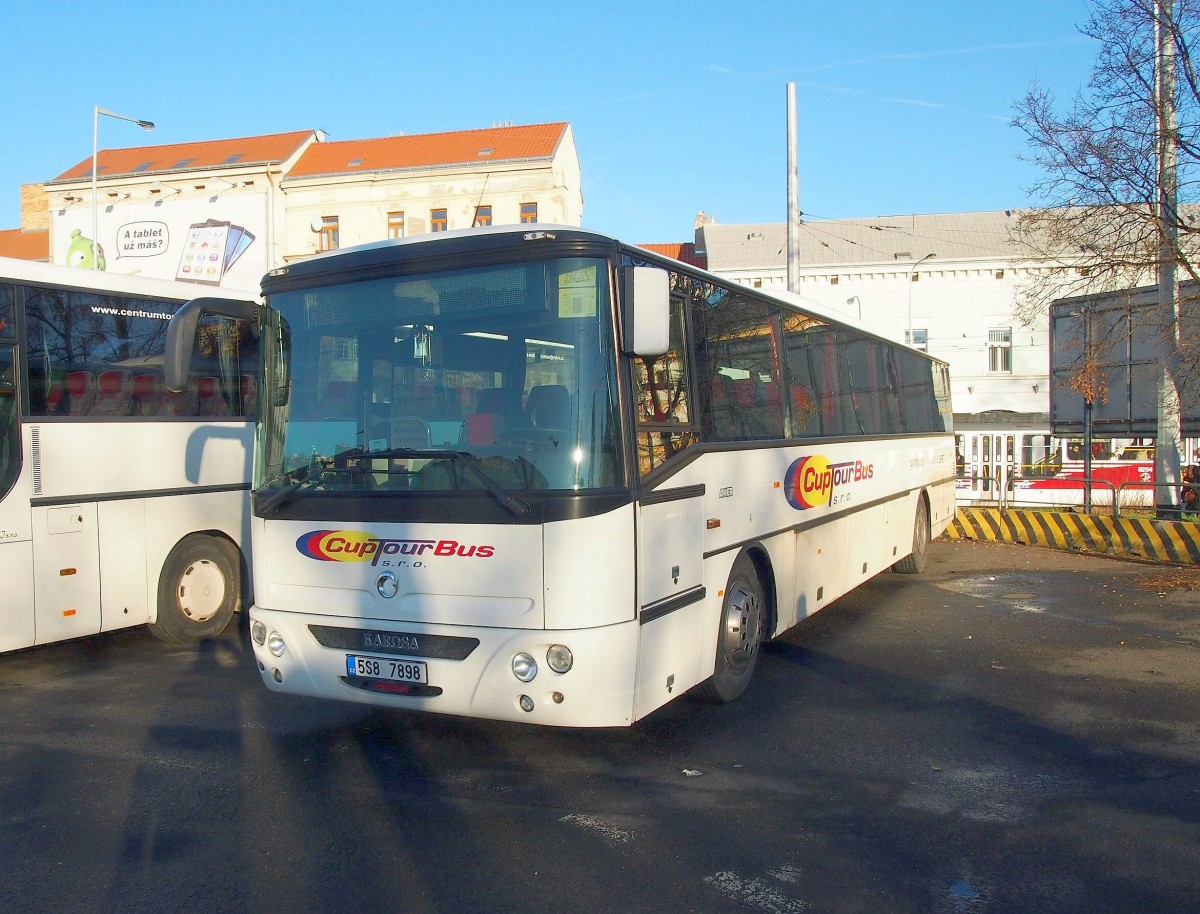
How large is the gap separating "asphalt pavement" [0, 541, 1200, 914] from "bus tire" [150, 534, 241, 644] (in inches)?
19.2

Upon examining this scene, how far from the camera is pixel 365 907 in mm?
4168

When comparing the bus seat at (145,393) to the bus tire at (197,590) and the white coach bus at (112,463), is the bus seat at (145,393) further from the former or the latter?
the bus tire at (197,590)

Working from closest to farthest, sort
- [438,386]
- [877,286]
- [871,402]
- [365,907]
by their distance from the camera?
[365,907] → [438,386] → [871,402] → [877,286]

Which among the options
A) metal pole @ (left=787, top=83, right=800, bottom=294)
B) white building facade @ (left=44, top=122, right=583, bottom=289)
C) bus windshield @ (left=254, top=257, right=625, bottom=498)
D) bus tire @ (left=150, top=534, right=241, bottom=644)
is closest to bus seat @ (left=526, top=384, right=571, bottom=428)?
bus windshield @ (left=254, top=257, right=625, bottom=498)

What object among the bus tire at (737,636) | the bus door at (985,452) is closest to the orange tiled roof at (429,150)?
the bus door at (985,452)

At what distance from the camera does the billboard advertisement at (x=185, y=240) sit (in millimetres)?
43312

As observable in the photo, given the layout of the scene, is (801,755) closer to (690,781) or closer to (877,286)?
(690,781)

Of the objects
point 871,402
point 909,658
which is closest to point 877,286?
point 871,402

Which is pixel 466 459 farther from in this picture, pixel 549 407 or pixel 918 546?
pixel 918 546

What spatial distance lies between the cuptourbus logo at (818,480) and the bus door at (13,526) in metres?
5.88

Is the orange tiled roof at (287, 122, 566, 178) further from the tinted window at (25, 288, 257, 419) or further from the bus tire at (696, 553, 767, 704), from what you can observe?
the bus tire at (696, 553, 767, 704)

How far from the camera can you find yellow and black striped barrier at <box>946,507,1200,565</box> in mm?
14844

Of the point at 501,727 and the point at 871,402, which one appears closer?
the point at 501,727

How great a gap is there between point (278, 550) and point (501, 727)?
1.89 m
